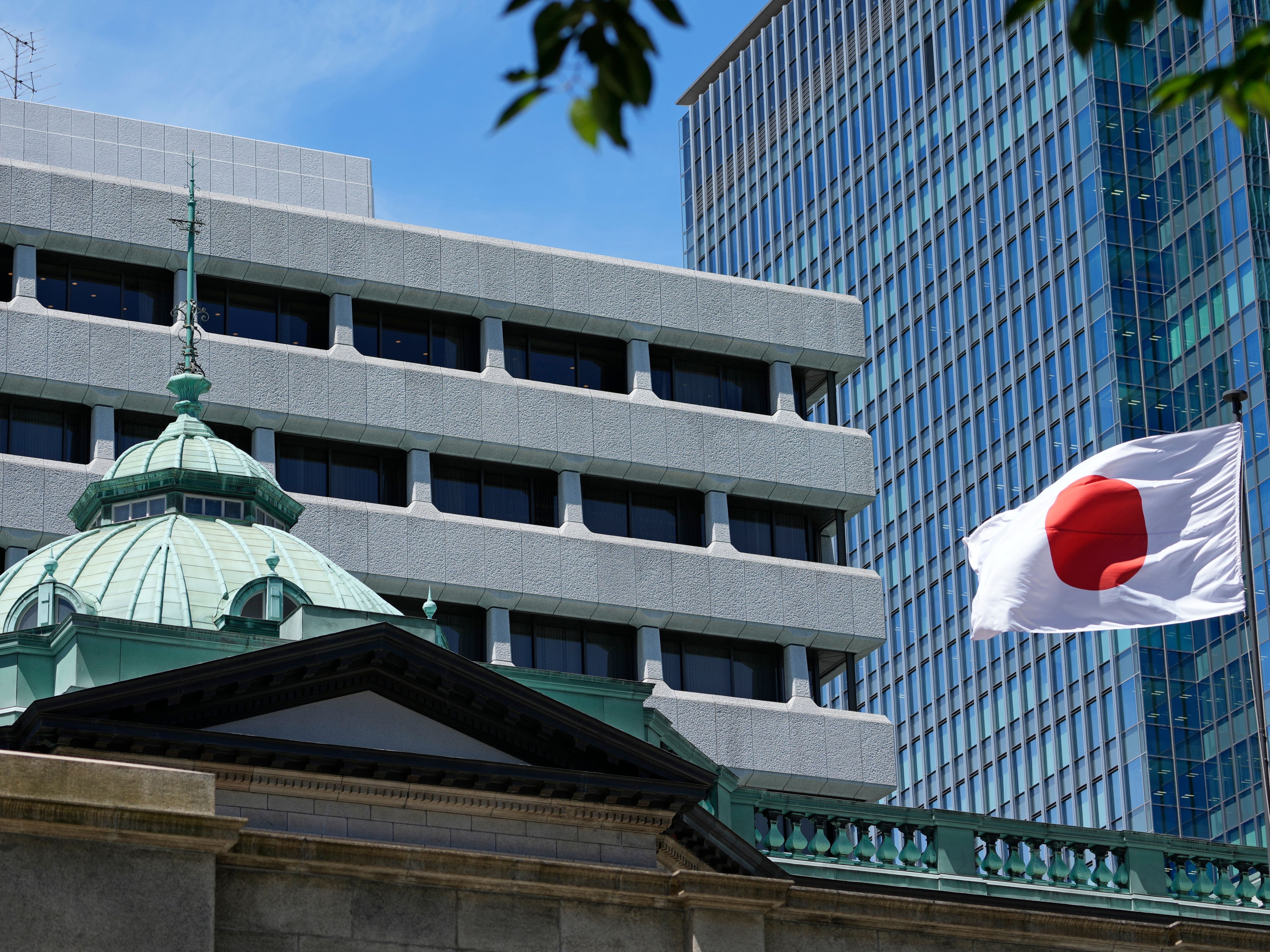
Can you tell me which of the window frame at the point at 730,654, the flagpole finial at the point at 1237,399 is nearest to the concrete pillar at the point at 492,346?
the window frame at the point at 730,654

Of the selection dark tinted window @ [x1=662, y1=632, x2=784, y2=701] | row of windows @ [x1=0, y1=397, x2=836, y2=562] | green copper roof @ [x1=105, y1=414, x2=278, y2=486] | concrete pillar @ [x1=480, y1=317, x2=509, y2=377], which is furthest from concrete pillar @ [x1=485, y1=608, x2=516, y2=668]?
green copper roof @ [x1=105, y1=414, x2=278, y2=486]

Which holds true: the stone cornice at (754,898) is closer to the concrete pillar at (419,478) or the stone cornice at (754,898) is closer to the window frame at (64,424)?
the concrete pillar at (419,478)

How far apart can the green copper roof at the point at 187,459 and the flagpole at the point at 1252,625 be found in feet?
56.9

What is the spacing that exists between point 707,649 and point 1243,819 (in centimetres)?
5177

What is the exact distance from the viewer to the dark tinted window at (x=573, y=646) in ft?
206

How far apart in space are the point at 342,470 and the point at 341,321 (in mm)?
3941

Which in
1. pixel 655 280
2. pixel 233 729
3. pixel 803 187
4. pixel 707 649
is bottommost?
pixel 233 729

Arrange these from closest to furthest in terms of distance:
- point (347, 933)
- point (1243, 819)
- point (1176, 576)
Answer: point (347, 933)
point (1176, 576)
point (1243, 819)

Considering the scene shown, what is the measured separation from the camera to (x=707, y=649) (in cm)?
6494

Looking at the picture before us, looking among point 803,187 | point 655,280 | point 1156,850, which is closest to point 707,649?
point 655,280

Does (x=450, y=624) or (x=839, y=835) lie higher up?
(x=450, y=624)

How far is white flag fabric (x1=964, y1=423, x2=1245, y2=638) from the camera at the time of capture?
29.2 m

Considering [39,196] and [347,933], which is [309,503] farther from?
[347,933]

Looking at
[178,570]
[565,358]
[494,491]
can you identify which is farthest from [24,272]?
[178,570]
